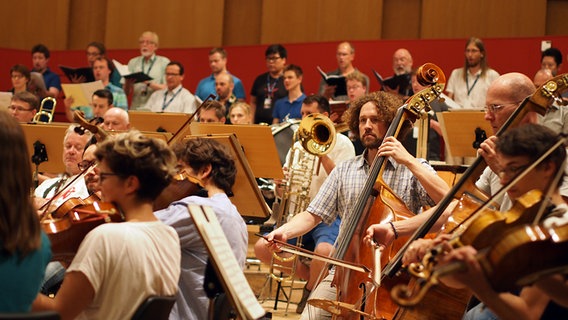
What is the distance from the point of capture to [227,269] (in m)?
2.08

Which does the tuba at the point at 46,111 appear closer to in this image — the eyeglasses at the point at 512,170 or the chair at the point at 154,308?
the chair at the point at 154,308

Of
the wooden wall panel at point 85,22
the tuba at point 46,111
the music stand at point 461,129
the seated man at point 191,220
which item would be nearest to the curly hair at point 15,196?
the seated man at point 191,220

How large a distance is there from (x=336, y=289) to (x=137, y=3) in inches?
307

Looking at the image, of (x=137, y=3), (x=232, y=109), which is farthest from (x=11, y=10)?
(x=232, y=109)

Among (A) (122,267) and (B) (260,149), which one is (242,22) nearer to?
(B) (260,149)

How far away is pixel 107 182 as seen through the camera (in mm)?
2549

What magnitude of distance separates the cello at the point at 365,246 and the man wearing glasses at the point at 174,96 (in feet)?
15.2

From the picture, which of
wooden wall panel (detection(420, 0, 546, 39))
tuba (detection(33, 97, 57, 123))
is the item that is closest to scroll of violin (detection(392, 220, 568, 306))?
tuba (detection(33, 97, 57, 123))

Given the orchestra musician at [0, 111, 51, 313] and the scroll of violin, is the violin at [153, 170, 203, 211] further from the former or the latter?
the scroll of violin

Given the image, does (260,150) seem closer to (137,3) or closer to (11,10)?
(137,3)

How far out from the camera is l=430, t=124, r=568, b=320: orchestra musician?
6.35ft

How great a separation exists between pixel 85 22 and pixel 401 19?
4511 mm

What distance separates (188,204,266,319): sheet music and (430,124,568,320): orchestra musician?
1.57 ft

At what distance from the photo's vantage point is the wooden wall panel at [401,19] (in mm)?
9438
